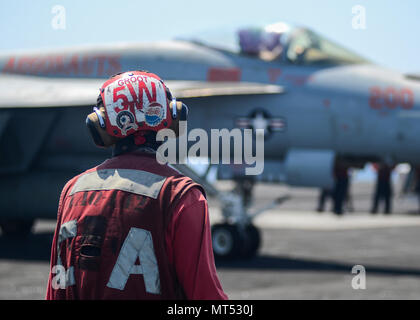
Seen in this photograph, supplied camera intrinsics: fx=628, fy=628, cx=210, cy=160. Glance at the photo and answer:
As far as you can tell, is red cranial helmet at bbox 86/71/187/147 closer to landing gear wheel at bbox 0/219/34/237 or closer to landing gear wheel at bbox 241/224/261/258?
landing gear wheel at bbox 241/224/261/258

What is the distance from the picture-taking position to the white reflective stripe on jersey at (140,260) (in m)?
2.05

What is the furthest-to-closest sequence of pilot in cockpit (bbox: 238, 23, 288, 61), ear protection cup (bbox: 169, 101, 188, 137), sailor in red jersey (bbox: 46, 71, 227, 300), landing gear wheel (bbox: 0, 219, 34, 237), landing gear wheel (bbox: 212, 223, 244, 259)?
1. landing gear wheel (bbox: 0, 219, 34, 237)
2. pilot in cockpit (bbox: 238, 23, 288, 61)
3. landing gear wheel (bbox: 212, 223, 244, 259)
4. ear protection cup (bbox: 169, 101, 188, 137)
5. sailor in red jersey (bbox: 46, 71, 227, 300)

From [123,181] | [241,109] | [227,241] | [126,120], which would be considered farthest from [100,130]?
[227,241]

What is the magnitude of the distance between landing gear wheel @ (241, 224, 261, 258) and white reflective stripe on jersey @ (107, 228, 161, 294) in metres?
7.77

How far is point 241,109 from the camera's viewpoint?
952 centimetres

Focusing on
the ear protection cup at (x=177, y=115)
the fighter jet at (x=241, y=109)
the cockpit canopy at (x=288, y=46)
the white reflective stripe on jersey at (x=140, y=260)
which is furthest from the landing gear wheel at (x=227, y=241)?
the white reflective stripe on jersey at (x=140, y=260)

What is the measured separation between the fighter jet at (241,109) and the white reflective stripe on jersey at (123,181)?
6.79m

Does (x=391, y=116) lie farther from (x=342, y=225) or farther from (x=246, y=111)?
(x=342, y=225)

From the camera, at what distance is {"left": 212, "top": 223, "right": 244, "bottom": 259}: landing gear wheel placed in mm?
9648

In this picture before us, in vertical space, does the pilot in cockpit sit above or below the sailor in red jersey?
below

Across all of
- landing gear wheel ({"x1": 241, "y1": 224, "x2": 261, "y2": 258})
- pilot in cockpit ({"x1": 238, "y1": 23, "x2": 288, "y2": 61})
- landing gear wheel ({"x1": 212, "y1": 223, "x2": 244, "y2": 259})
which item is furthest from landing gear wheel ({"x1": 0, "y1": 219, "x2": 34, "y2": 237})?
pilot in cockpit ({"x1": 238, "y1": 23, "x2": 288, "y2": 61})

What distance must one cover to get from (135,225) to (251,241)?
26.4 feet

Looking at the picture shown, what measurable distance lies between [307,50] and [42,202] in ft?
15.9

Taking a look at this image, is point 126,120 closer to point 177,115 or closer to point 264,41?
point 177,115
